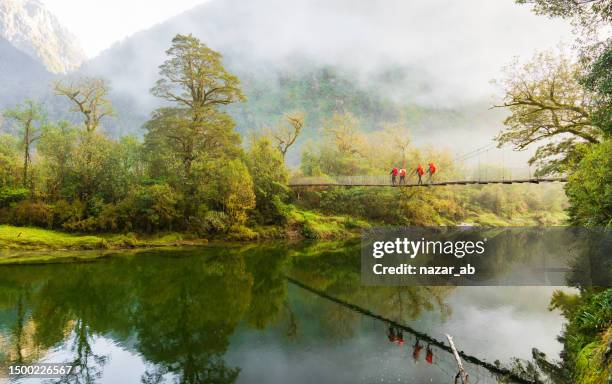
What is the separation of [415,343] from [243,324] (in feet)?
15.8

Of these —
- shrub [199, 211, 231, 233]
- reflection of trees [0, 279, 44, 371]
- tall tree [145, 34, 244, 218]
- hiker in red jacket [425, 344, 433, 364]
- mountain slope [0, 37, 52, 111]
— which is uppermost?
mountain slope [0, 37, 52, 111]

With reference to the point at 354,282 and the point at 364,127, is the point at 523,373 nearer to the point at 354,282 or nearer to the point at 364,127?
the point at 354,282

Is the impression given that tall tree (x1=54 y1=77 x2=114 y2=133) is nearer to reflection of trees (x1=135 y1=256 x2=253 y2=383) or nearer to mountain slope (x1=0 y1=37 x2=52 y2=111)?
reflection of trees (x1=135 y1=256 x2=253 y2=383)

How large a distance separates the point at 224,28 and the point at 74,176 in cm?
14744

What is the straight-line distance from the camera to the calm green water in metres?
8.30

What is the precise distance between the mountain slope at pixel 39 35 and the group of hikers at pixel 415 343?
17306cm

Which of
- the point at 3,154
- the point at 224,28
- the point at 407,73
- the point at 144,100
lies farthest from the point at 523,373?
the point at 224,28

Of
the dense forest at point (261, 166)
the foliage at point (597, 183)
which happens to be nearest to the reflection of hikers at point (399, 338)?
the dense forest at point (261, 166)

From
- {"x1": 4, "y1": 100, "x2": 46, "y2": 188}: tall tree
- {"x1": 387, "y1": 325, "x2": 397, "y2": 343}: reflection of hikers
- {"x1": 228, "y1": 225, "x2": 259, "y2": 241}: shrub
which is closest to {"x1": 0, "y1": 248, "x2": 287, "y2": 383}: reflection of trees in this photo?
{"x1": 387, "y1": 325, "x2": 397, "y2": 343}: reflection of hikers

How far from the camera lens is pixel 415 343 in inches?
386

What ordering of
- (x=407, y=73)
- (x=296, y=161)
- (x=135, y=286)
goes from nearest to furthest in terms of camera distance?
(x=135, y=286), (x=296, y=161), (x=407, y=73)

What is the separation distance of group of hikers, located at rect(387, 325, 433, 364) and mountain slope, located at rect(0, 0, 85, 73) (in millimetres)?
173055

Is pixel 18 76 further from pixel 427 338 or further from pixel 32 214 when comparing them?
pixel 427 338

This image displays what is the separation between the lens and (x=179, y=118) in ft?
89.9
